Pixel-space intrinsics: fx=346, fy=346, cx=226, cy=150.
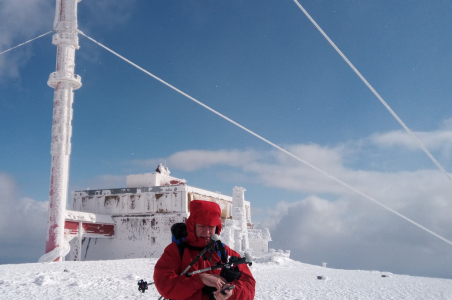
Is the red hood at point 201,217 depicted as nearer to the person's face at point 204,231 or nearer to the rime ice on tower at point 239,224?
the person's face at point 204,231

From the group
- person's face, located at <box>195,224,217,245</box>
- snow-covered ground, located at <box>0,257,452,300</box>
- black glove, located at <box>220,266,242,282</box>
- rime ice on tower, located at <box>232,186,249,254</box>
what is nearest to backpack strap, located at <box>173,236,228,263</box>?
A: person's face, located at <box>195,224,217,245</box>

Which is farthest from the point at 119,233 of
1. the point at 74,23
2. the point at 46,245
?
the point at 74,23

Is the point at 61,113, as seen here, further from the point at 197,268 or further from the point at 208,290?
the point at 208,290

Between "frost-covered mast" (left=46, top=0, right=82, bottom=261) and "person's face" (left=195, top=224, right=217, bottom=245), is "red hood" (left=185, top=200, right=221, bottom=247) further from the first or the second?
"frost-covered mast" (left=46, top=0, right=82, bottom=261)

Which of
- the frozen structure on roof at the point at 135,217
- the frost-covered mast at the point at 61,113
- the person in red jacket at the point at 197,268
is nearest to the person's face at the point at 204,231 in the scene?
the person in red jacket at the point at 197,268

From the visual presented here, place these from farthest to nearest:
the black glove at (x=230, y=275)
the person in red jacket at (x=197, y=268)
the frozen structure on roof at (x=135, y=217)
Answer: the frozen structure on roof at (x=135, y=217)
the black glove at (x=230, y=275)
the person in red jacket at (x=197, y=268)

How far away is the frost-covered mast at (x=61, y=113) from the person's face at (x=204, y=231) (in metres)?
22.5

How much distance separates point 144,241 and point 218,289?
97.7ft

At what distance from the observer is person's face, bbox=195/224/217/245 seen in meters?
3.58

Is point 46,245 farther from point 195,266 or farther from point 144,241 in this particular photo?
point 195,266

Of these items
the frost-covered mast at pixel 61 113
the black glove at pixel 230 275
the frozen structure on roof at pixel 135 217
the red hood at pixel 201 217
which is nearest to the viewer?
the black glove at pixel 230 275

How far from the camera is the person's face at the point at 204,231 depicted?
11.7 ft

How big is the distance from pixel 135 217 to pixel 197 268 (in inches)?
1183

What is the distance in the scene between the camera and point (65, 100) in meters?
24.4
